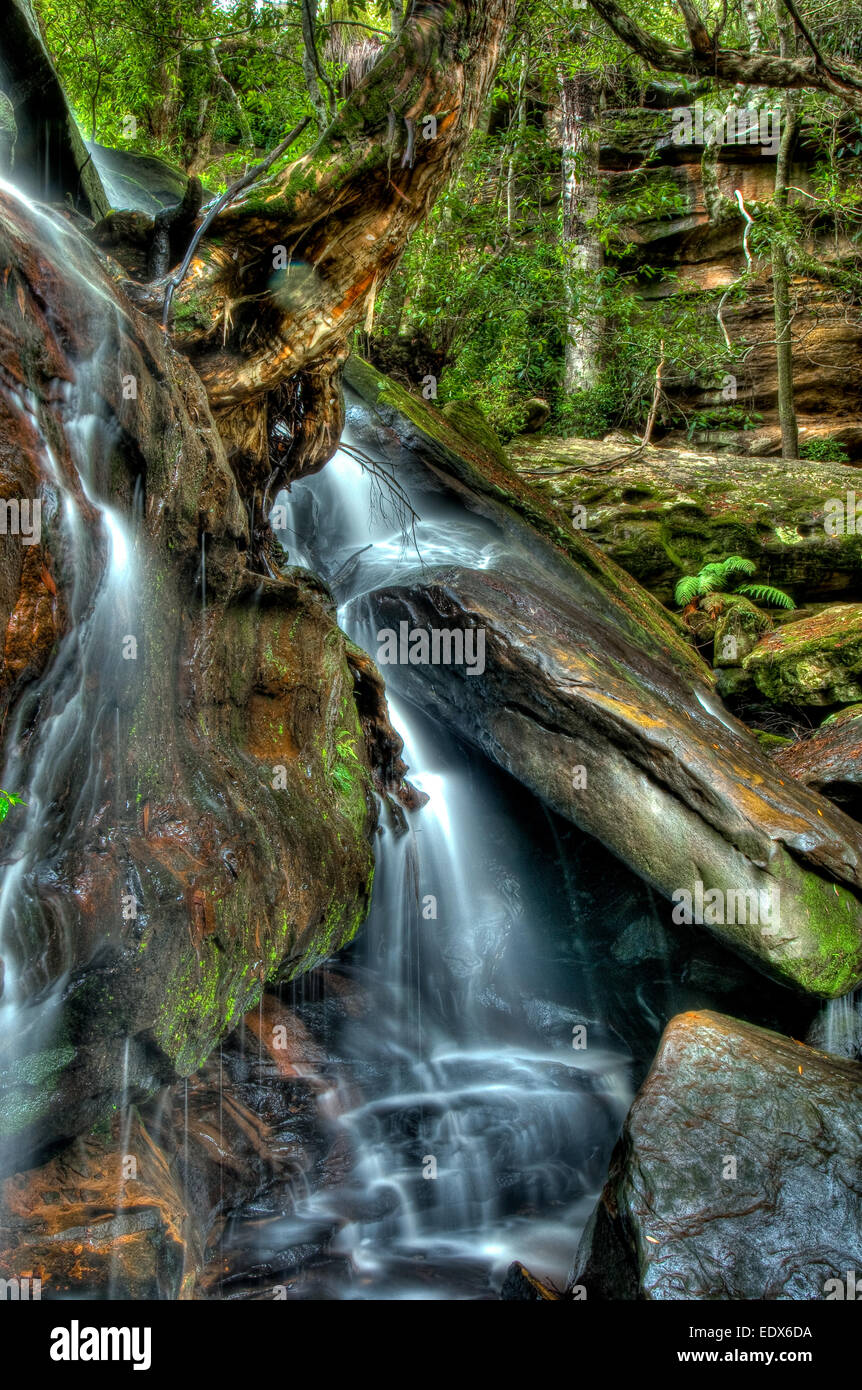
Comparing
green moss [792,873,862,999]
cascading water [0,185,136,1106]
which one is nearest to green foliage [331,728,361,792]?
cascading water [0,185,136,1106]

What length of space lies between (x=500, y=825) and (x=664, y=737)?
1.55m

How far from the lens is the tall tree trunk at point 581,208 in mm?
13508

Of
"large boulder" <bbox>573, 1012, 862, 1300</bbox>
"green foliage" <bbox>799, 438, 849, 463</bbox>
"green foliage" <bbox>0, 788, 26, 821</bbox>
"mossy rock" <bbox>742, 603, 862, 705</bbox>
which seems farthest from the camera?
"green foliage" <bbox>799, 438, 849, 463</bbox>

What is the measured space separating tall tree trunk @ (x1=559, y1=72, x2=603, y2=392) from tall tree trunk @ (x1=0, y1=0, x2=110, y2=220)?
8.35 meters

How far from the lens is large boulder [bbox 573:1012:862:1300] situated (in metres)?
3.76

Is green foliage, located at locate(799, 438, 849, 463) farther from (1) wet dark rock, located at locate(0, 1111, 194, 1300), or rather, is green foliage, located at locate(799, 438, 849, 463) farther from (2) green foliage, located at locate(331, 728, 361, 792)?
(1) wet dark rock, located at locate(0, 1111, 194, 1300)

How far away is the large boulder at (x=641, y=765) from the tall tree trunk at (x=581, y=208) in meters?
7.71

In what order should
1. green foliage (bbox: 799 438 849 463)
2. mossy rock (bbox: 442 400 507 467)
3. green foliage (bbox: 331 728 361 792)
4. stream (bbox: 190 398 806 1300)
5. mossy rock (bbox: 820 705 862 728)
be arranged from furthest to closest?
green foliage (bbox: 799 438 849 463) < mossy rock (bbox: 442 400 507 467) < mossy rock (bbox: 820 705 862 728) < green foliage (bbox: 331 728 361 792) < stream (bbox: 190 398 806 1300)

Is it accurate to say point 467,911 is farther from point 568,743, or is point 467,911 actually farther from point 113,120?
point 113,120

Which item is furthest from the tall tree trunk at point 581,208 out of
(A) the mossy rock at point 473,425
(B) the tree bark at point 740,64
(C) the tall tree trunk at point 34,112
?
(C) the tall tree trunk at point 34,112

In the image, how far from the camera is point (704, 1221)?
3904mm

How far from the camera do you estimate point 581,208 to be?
46.1ft

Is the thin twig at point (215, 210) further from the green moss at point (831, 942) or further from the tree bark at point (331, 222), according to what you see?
the green moss at point (831, 942)

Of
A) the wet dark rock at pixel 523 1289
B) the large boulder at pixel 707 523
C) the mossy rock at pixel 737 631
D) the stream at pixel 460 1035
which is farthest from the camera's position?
the large boulder at pixel 707 523
